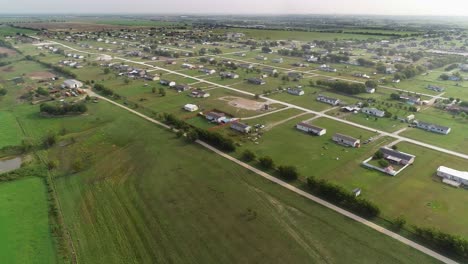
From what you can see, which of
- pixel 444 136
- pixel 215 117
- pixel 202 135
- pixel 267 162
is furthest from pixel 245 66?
pixel 267 162

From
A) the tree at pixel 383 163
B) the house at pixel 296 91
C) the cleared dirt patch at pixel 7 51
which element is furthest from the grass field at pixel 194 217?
the cleared dirt patch at pixel 7 51

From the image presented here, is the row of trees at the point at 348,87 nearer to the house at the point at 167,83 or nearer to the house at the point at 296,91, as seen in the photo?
the house at the point at 296,91

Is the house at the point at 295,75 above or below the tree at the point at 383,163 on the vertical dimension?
above

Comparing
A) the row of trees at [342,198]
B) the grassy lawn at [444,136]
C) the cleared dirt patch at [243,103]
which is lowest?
the row of trees at [342,198]

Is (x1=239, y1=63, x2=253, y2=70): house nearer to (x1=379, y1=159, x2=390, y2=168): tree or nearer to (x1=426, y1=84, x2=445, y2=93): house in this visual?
(x1=426, y1=84, x2=445, y2=93): house

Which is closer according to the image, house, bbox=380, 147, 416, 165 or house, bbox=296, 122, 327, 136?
house, bbox=380, 147, 416, 165

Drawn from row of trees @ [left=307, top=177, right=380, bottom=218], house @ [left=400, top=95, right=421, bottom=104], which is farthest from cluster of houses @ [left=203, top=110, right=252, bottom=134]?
house @ [left=400, top=95, right=421, bottom=104]
